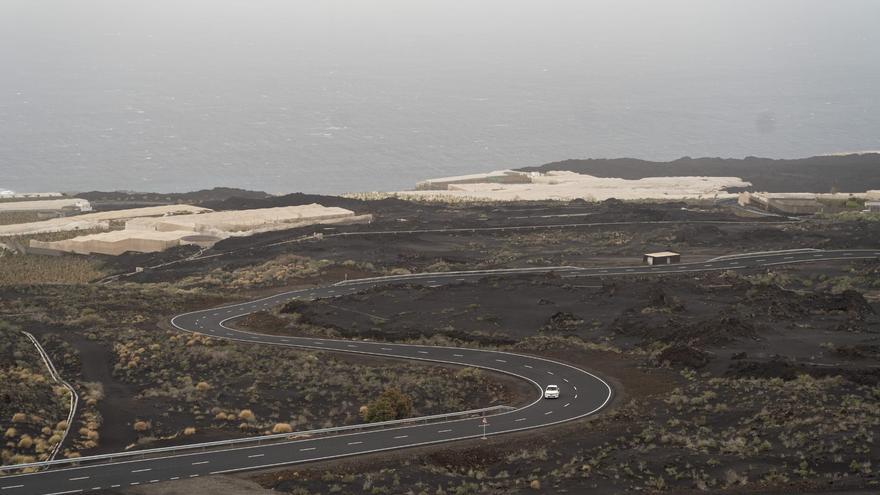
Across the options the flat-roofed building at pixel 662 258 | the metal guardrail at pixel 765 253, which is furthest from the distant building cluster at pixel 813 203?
the flat-roofed building at pixel 662 258

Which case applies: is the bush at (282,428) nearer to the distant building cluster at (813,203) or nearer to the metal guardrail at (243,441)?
the metal guardrail at (243,441)

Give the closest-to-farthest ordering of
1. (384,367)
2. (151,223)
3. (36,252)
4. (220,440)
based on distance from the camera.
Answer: (220,440), (384,367), (36,252), (151,223)

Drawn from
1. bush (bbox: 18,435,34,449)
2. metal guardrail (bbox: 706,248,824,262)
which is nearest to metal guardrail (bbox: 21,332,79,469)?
bush (bbox: 18,435,34,449)

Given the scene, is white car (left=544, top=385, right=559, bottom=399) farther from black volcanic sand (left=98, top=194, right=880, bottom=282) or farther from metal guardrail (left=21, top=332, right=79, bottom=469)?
black volcanic sand (left=98, top=194, right=880, bottom=282)

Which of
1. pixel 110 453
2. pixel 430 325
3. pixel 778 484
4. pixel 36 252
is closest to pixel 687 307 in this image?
pixel 430 325

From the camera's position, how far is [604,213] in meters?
109

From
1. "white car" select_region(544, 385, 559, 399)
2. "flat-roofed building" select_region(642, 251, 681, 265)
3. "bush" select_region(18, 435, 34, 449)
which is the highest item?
"flat-roofed building" select_region(642, 251, 681, 265)

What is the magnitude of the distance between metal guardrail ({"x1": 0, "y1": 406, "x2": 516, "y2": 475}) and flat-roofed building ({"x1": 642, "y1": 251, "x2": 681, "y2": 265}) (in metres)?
39.3

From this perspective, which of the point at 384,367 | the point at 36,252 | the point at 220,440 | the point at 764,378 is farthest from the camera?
the point at 36,252

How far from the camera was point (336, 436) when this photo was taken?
39625 millimetres

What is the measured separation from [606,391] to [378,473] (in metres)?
15.6

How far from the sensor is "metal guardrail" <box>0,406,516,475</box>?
34.5 meters

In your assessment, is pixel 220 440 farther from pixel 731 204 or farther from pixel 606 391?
pixel 731 204

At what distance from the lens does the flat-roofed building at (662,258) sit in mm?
80938
